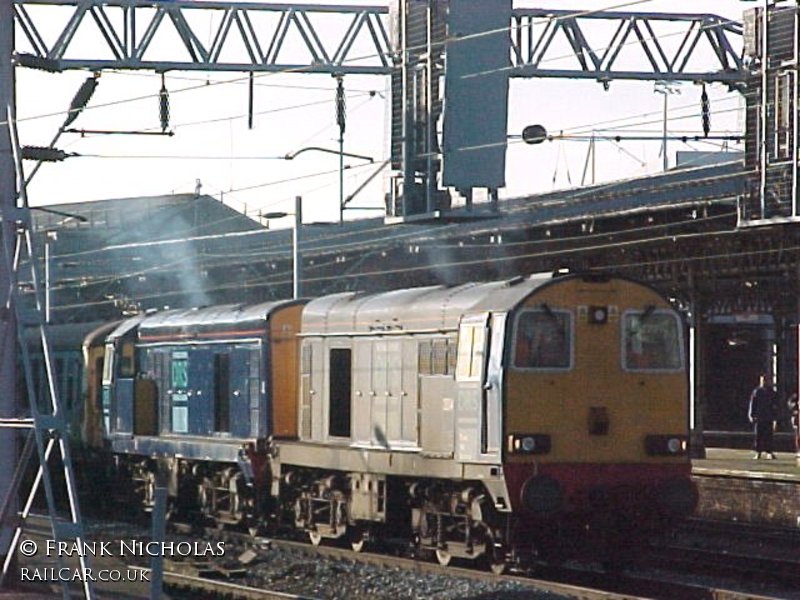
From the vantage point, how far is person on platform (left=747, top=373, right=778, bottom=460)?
3102 cm

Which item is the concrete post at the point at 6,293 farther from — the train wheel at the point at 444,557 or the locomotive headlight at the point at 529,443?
the locomotive headlight at the point at 529,443

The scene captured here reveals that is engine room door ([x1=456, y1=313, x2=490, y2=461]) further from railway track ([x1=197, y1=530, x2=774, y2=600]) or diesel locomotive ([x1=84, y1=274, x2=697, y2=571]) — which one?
railway track ([x1=197, y1=530, x2=774, y2=600])

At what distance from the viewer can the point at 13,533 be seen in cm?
1711

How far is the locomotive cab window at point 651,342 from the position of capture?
18.6 m

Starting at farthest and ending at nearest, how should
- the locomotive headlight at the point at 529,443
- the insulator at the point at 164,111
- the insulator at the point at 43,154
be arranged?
the insulator at the point at 164,111 < the insulator at the point at 43,154 < the locomotive headlight at the point at 529,443

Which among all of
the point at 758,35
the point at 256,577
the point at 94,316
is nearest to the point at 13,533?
the point at 256,577

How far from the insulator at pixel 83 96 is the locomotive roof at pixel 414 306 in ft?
14.5

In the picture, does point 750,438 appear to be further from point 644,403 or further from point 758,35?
A: point 644,403

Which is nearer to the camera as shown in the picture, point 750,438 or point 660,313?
point 660,313

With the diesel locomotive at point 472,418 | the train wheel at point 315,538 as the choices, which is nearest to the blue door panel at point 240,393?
the diesel locomotive at point 472,418

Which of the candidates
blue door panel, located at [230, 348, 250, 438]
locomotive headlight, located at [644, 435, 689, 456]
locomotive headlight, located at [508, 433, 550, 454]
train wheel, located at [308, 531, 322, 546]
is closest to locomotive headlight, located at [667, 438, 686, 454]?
locomotive headlight, located at [644, 435, 689, 456]

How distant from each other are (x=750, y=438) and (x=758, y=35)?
1982 cm

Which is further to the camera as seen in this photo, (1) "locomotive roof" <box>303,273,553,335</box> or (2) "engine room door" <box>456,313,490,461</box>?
(1) "locomotive roof" <box>303,273,553,335</box>

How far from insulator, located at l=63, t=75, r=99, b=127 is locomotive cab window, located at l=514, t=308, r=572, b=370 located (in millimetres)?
8869
